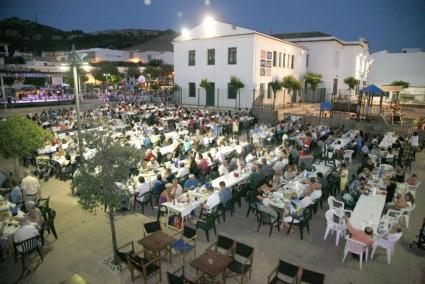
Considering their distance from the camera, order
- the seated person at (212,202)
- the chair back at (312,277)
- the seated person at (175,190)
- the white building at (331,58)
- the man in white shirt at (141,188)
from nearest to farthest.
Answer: the chair back at (312,277), the seated person at (212,202), the seated person at (175,190), the man in white shirt at (141,188), the white building at (331,58)

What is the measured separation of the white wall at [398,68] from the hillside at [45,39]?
64.1 m

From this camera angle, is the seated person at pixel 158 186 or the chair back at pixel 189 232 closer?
the chair back at pixel 189 232

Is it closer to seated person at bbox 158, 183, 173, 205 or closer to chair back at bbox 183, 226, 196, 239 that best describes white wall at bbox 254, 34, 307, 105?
seated person at bbox 158, 183, 173, 205

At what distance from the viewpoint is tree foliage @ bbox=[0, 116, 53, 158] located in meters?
10.4

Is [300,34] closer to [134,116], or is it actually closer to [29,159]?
[134,116]

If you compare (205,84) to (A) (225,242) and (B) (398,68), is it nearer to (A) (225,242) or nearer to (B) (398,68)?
(A) (225,242)

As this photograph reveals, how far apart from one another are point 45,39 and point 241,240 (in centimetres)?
9444

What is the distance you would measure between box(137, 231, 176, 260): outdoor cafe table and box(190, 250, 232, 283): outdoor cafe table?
2.96 ft

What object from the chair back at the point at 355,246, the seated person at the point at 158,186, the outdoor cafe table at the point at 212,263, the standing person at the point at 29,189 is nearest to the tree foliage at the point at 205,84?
the seated person at the point at 158,186

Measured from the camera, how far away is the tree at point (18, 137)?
34.2ft

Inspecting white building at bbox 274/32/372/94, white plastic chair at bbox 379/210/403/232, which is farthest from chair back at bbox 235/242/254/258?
white building at bbox 274/32/372/94

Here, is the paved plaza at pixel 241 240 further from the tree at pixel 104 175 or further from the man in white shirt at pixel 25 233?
the tree at pixel 104 175

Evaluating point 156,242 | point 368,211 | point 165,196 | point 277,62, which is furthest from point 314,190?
point 277,62

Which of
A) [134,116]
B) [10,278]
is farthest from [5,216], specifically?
[134,116]
